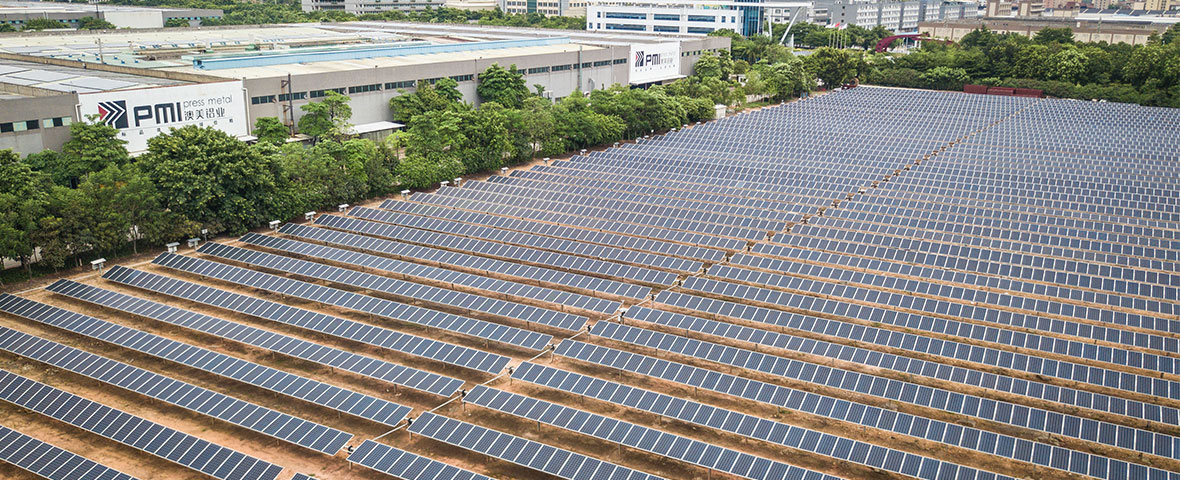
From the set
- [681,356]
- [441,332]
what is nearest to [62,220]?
[441,332]

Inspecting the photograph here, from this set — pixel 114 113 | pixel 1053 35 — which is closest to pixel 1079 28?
pixel 1053 35

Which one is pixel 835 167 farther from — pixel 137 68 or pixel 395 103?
pixel 137 68

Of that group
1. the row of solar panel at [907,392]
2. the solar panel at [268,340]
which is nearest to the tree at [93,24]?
the solar panel at [268,340]

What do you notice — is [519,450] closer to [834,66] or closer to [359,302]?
[359,302]

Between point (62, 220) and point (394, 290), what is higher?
point (62, 220)

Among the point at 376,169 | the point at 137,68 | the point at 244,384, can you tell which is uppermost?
the point at 137,68

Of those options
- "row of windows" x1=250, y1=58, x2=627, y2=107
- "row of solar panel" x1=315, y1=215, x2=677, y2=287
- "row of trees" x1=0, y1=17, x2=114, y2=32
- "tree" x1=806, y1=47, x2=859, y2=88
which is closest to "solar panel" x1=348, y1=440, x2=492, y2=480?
"row of solar panel" x1=315, y1=215, x2=677, y2=287
